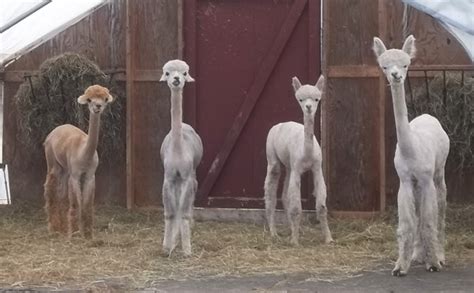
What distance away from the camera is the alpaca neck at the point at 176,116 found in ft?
27.0

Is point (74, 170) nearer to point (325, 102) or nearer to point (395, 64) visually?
point (325, 102)

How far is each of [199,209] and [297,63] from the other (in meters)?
2.29

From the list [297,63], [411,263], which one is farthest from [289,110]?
[411,263]

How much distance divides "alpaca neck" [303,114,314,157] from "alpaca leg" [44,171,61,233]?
9.93 ft

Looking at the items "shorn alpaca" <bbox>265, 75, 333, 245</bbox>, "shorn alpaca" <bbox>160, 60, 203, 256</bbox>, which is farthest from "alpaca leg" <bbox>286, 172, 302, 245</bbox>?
"shorn alpaca" <bbox>160, 60, 203, 256</bbox>

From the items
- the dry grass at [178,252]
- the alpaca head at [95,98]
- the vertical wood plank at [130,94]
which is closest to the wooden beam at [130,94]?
the vertical wood plank at [130,94]

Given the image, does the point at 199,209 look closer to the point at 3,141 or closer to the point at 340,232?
the point at 340,232

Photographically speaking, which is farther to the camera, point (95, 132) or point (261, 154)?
point (261, 154)

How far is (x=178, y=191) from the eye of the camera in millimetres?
8414

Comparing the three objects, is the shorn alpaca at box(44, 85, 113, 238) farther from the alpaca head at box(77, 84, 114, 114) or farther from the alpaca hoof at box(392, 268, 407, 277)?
the alpaca hoof at box(392, 268, 407, 277)

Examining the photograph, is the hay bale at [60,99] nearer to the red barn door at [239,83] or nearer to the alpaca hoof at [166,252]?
the red barn door at [239,83]

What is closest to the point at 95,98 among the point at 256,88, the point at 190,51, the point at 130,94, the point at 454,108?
the point at 130,94

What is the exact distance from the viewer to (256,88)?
11016 millimetres

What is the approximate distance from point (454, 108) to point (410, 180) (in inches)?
116
